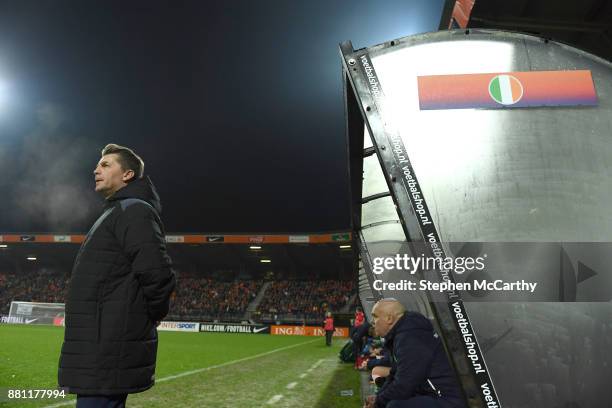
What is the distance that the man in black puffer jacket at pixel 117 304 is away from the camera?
222 cm

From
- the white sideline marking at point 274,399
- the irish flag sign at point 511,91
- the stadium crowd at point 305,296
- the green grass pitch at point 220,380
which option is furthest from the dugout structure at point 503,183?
the stadium crowd at point 305,296

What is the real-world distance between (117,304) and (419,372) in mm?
2194

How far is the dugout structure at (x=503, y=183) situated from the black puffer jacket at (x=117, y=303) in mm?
1404

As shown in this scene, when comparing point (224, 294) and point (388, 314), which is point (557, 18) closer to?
point (388, 314)

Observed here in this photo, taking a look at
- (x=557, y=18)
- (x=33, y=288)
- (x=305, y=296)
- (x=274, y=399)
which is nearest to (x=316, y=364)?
(x=274, y=399)

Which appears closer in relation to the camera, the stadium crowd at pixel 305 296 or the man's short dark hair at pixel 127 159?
the man's short dark hair at pixel 127 159

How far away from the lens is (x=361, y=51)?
3.10 m

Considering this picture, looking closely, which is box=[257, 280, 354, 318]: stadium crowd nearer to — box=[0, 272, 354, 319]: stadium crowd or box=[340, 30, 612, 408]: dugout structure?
box=[0, 272, 354, 319]: stadium crowd

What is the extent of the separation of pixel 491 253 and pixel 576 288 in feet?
1.70

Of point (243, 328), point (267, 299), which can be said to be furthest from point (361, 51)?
point (267, 299)

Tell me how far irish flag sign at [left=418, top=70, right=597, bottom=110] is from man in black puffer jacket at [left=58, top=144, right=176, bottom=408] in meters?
2.01

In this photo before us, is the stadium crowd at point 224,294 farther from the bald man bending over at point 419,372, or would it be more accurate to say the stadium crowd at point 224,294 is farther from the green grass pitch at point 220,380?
the bald man bending over at point 419,372

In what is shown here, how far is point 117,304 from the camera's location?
2293mm

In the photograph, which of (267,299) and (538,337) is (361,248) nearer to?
(538,337)
